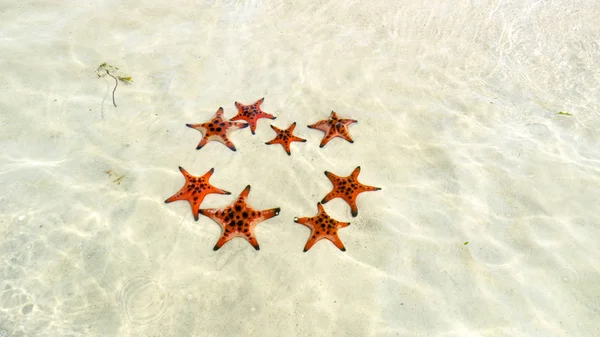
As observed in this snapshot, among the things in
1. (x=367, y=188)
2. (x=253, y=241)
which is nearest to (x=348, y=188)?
(x=367, y=188)

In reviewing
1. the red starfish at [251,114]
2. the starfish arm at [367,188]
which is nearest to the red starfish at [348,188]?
the starfish arm at [367,188]

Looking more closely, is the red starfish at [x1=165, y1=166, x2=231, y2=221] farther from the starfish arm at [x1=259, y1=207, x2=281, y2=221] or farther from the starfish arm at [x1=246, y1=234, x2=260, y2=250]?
the starfish arm at [x1=246, y1=234, x2=260, y2=250]

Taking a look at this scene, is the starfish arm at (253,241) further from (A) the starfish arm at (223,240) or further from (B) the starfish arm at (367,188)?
(B) the starfish arm at (367,188)

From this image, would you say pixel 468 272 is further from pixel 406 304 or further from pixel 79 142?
pixel 79 142

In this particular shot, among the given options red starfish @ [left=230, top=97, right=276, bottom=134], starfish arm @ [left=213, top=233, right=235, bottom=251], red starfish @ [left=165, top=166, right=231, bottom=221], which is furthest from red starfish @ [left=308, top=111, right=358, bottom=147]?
starfish arm @ [left=213, top=233, right=235, bottom=251]

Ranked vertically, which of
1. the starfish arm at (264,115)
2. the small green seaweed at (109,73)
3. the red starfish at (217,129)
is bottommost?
the red starfish at (217,129)
